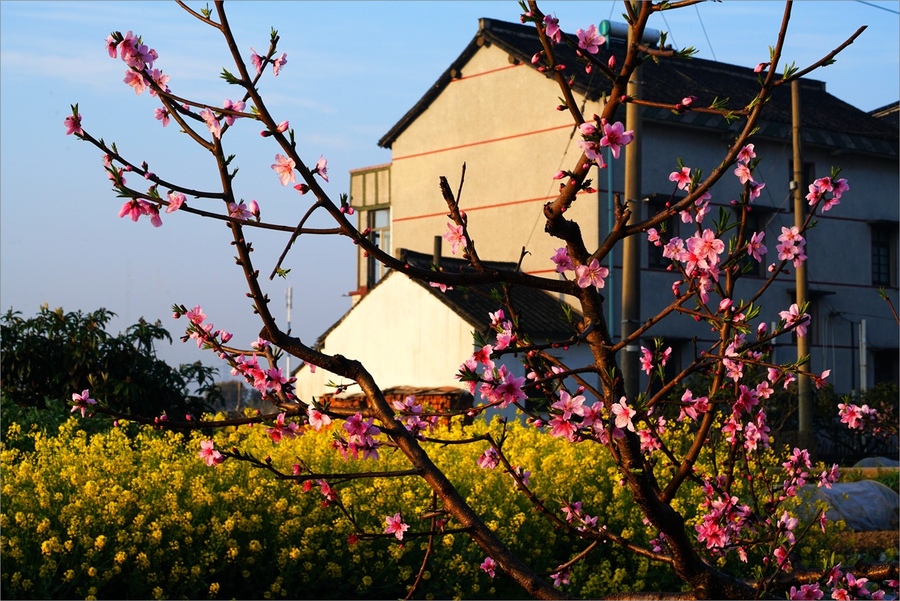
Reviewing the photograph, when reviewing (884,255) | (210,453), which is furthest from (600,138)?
(884,255)

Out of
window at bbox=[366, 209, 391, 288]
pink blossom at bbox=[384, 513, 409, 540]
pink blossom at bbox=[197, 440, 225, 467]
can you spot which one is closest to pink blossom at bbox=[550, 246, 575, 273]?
pink blossom at bbox=[384, 513, 409, 540]

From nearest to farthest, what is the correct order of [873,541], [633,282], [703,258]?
1. [703,258]
2. [873,541]
3. [633,282]

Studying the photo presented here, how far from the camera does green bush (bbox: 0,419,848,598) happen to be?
6.39 meters

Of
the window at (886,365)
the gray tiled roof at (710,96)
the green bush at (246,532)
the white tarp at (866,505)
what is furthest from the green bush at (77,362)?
the window at (886,365)

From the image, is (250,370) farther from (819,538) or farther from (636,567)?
(819,538)

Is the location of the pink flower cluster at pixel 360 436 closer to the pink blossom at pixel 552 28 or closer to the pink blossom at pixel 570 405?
the pink blossom at pixel 570 405

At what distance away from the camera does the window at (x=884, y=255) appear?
2880 centimetres

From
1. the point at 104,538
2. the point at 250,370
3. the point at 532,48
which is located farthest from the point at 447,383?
the point at 250,370

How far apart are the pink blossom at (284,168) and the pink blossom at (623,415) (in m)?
1.09

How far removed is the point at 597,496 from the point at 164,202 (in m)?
5.95

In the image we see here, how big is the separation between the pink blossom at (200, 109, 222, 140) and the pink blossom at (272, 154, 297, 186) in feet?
0.56

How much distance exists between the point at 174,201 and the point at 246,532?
4.32 m

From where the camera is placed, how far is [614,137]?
114 inches

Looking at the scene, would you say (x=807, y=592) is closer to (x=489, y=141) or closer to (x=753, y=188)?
(x=753, y=188)
